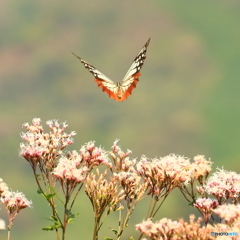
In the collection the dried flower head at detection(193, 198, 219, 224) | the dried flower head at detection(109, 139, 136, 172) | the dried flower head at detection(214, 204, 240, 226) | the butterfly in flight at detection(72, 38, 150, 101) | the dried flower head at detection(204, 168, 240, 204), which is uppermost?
the butterfly in flight at detection(72, 38, 150, 101)

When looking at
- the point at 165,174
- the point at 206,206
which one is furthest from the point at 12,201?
the point at 206,206

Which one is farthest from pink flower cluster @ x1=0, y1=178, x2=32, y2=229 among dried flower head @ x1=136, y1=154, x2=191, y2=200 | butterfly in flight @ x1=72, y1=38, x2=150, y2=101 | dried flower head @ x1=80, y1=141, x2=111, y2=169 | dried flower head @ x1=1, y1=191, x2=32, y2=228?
butterfly in flight @ x1=72, y1=38, x2=150, y2=101

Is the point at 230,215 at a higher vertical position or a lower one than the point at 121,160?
lower

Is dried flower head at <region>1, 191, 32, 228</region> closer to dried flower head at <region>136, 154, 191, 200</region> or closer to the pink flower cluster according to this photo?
the pink flower cluster

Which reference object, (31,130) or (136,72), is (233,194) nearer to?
(31,130)

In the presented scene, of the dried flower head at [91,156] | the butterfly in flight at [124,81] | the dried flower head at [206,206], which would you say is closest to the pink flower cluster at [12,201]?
the dried flower head at [91,156]

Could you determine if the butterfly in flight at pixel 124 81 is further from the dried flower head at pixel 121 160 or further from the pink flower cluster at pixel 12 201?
the pink flower cluster at pixel 12 201

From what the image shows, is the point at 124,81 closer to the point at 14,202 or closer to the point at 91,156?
the point at 91,156

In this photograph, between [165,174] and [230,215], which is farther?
[165,174]

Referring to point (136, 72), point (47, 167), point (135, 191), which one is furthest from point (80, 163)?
point (136, 72)
